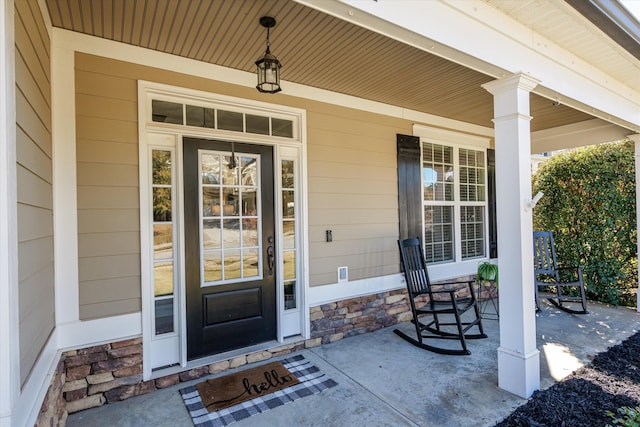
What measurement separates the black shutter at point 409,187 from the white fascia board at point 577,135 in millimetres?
2493

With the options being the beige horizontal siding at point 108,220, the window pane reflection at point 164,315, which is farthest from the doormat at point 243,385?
the beige horizontal siding at point 108,220

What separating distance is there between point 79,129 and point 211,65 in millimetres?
1150

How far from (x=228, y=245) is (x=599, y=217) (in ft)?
17.3

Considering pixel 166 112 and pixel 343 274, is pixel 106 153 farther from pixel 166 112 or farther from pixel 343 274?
pixel 343 274

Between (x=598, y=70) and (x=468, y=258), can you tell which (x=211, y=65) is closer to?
(x=598, y=70)

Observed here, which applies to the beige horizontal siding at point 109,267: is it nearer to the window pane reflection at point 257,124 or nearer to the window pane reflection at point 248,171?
the window pane reflection at point 248,171

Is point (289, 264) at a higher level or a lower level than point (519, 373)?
higher

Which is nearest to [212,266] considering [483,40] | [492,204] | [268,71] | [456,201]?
[268,71]

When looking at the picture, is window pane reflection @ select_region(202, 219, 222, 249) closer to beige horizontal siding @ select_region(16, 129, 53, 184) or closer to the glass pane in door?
the glass pane in door

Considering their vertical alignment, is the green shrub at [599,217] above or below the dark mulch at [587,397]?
above

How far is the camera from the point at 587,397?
96.8 inches

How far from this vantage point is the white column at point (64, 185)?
236 centimetres

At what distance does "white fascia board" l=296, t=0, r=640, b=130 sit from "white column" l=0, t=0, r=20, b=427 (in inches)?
48.7

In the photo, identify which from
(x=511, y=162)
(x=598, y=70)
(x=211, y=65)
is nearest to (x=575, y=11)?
(x=511, y=162)
